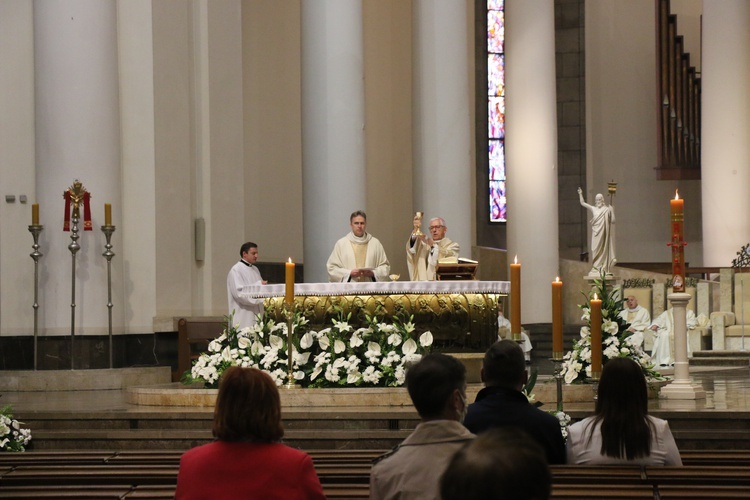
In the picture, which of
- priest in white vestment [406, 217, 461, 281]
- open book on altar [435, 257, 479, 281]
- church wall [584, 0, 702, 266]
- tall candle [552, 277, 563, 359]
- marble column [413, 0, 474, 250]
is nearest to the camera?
tall candle [552, 277, 563, 359]

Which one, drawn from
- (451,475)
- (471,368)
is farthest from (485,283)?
(451,475)

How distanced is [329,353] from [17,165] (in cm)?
558

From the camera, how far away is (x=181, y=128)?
14922 mm

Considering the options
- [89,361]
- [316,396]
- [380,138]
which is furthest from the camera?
[380,138]

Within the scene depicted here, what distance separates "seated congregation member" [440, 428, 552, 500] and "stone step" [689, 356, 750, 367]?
52.4ft

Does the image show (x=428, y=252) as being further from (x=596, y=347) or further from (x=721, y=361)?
(x=721, y=361)

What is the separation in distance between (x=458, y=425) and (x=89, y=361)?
406 inches

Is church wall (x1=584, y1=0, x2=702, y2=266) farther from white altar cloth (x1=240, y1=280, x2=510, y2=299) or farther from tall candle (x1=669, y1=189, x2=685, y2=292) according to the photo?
tall candle (x1=669, y1=189, x2=685, y2=292)

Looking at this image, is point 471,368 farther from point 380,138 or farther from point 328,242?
point 380,138

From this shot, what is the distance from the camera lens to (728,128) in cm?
2083

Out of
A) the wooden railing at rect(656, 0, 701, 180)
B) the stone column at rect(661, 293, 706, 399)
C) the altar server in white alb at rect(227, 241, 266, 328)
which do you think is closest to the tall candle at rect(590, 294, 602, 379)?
the stone column at rect(661, 293, 706, 399)

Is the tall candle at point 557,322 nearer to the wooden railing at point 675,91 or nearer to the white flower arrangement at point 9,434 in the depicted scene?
the white flower arrangement at point 9,434

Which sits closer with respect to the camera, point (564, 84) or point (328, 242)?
point (328, 242)

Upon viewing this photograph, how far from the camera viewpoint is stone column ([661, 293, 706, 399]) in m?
9.73
